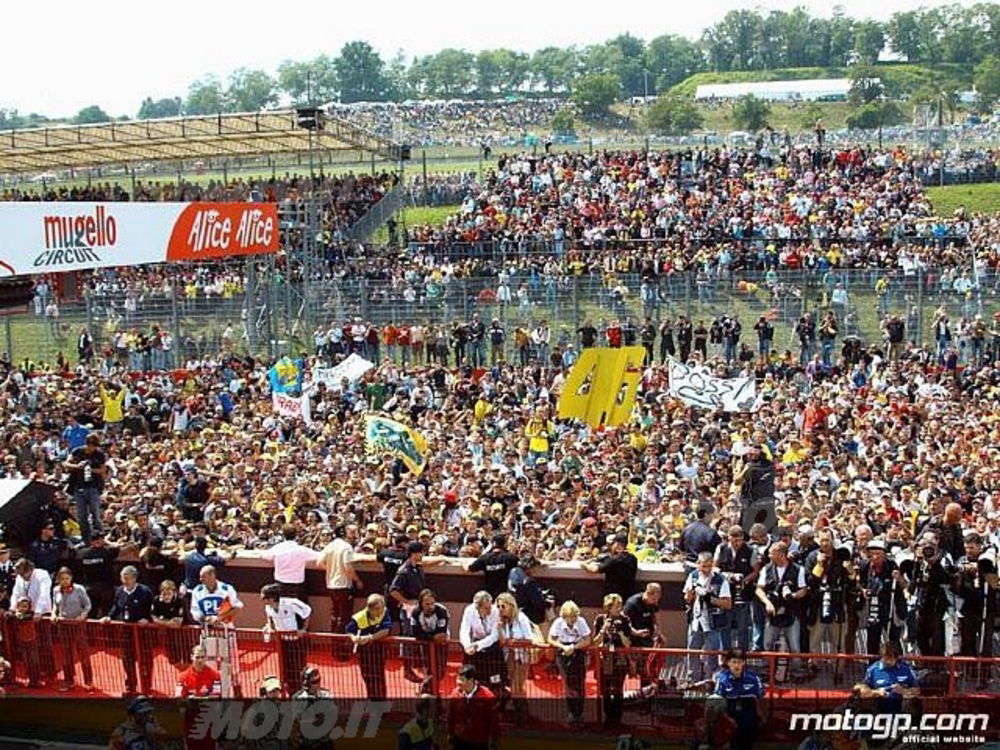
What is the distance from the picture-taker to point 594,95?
120m

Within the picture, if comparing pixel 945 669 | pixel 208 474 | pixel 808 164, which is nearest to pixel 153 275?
pixel 208 474

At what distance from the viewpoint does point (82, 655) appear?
1174cm

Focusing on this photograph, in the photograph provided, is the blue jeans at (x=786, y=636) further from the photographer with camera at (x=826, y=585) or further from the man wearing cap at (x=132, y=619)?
the man wearing cap at (x=132, y=619)

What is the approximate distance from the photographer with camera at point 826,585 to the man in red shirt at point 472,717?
285cm

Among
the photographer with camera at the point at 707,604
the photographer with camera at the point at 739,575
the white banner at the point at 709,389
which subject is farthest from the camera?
the white banner at the point at 709,389

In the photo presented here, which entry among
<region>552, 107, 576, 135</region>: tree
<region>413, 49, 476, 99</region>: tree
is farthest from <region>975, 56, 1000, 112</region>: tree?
<region>413, 49, 476, 99</region>: tree

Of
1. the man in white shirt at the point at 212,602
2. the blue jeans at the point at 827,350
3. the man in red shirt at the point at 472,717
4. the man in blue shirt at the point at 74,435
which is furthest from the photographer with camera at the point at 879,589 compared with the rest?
the blue jeans at the point at 827,350

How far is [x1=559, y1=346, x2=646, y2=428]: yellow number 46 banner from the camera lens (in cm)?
1959

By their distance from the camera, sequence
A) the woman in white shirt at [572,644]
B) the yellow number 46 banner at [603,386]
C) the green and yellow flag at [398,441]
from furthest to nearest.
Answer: the yellow number 46 banner at [603,386]
the green and yellow flag at [398,441]
the woman in white shirt at [572,644]

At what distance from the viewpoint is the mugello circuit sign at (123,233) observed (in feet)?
65.9

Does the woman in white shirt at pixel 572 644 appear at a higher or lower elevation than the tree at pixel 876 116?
lower

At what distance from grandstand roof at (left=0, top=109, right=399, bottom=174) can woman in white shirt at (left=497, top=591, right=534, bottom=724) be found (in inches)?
1067

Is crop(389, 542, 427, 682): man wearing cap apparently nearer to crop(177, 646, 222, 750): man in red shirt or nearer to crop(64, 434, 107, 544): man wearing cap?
crop(177, 646, 222, 750): man in red shirt

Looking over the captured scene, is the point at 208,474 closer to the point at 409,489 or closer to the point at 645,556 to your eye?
the point at 409,489
